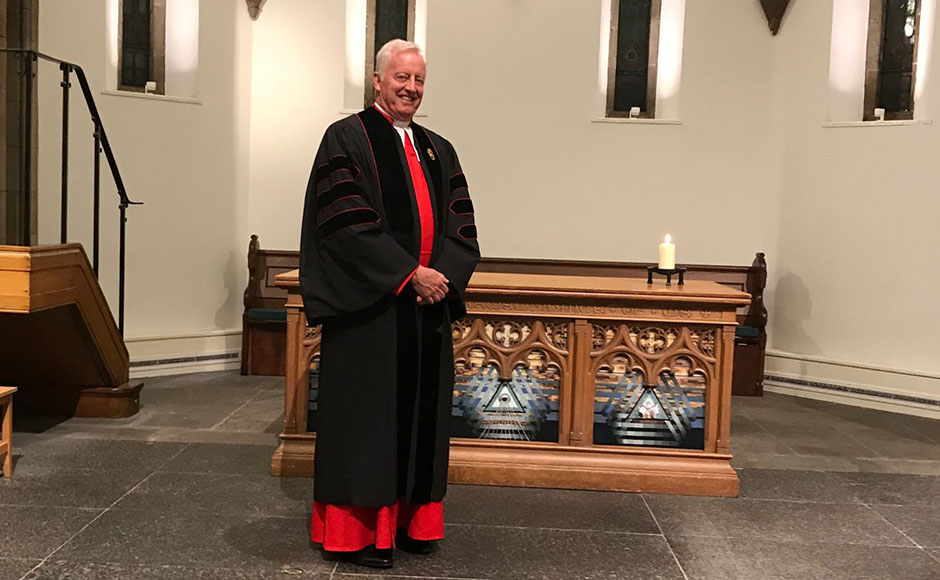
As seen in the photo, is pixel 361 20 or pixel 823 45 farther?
pixel 361 20

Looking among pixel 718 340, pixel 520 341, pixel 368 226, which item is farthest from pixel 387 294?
pixel 718 340

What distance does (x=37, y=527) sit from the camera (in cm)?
335

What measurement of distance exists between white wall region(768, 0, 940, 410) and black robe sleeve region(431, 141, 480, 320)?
187 inches

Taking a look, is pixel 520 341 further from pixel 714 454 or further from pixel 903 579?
pixel 903 579

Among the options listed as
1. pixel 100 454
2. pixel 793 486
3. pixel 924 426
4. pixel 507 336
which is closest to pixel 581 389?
pixel 507 336

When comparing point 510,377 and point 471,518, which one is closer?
point 471,518

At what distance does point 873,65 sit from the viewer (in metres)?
7.14

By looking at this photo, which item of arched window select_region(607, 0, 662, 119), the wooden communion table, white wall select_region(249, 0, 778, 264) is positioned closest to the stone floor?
the wooden communion table

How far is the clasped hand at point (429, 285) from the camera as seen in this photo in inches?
117

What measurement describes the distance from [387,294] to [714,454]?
200 centimetres

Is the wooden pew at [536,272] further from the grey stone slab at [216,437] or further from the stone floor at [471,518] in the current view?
the grey stone slab at [216,437]

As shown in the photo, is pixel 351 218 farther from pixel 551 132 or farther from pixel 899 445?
pixel 551 132

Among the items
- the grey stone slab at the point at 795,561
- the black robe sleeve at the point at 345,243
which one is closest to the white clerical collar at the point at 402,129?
the black robe sleeve at the point at 345,243

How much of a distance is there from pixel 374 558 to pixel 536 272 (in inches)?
180
